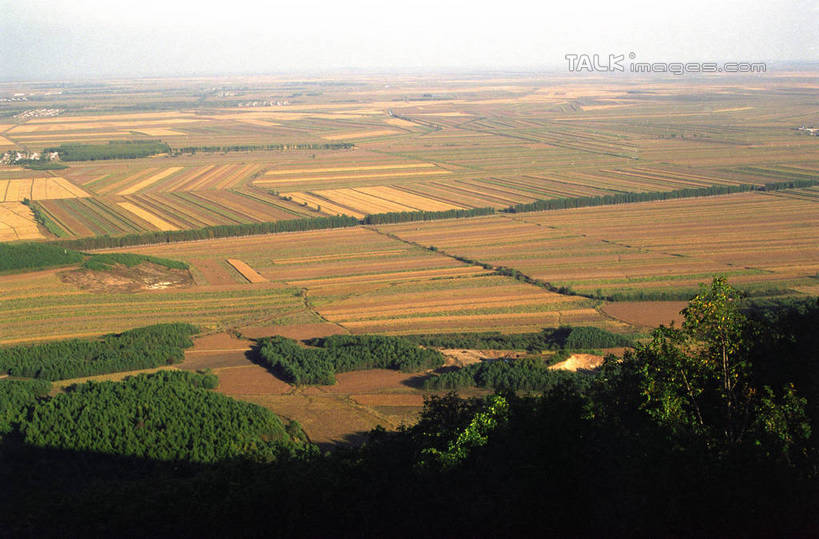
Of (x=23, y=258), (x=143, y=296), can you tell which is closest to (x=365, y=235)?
(x=143, y=296)

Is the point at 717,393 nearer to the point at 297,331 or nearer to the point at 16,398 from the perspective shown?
the point at 16,398

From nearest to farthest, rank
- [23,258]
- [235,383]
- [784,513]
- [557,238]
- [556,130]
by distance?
[784,513] → [235,383] → [23,258] → [557,238] → [556,130]

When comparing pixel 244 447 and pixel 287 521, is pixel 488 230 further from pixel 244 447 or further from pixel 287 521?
pixel 287 521

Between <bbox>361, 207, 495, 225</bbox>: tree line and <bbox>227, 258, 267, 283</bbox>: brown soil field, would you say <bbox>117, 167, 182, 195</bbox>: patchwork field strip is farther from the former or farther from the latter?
<bbox>227, 258, 267, 283</bbox>: brown soil field

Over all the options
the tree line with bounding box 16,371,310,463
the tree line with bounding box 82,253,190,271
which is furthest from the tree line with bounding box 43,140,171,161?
the tree line with bounding box 16,371,310,463

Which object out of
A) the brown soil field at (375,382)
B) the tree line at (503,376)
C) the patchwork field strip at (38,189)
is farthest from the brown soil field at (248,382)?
the patchwork field strip at (38,189)

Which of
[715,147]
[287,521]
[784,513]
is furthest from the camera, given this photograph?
[715,147]

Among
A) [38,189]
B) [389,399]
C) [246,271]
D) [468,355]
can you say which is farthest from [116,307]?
[38,189]

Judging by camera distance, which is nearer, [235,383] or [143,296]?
[235,383]
